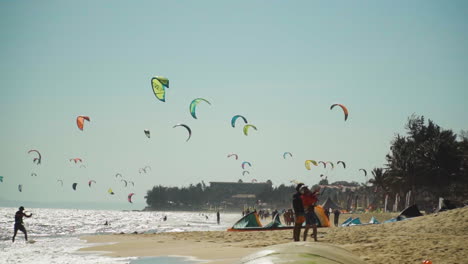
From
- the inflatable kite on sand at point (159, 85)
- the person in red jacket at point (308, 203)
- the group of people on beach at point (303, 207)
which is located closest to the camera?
the group of people on beach at point (303, 207)

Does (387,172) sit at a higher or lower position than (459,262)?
higher

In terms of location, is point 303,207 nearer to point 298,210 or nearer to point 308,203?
point 298,210

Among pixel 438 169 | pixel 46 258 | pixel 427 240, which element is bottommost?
pixel 46 258

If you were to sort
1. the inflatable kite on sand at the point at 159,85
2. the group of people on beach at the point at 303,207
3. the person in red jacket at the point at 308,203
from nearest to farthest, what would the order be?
the group of people on beach at the point at 303,207 → the person in red jacket at the point at 308,203 → the inflatable kite on sand at the point at 159,85

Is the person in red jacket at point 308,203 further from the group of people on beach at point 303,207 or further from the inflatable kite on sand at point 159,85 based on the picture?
the inflatable kite on sand at point 159,85

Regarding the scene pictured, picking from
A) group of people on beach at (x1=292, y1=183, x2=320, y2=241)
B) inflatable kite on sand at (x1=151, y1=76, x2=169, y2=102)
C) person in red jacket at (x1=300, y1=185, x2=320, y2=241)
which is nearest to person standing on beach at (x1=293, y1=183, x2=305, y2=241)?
group of people on beach at (x1=292, y1=183, x2=320, y2=241)

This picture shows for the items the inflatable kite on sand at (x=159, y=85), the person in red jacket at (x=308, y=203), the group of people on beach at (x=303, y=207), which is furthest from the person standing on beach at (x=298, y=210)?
the inflatable kite on sand at (x=159, y=85)

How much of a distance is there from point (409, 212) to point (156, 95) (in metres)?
12.5

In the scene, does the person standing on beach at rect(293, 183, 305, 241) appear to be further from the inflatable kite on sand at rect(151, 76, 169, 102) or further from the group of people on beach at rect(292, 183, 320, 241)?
the inflatable kite on sand at rect(151, 76, 169, 102)

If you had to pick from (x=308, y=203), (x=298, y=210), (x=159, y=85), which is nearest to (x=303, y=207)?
(x=298, y=210)

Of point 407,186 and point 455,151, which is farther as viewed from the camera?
point 407,186

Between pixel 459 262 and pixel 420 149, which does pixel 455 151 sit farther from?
pixel 459 262

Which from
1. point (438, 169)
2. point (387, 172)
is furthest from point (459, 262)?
point (387, 172)

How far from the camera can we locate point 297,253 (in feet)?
8.82
